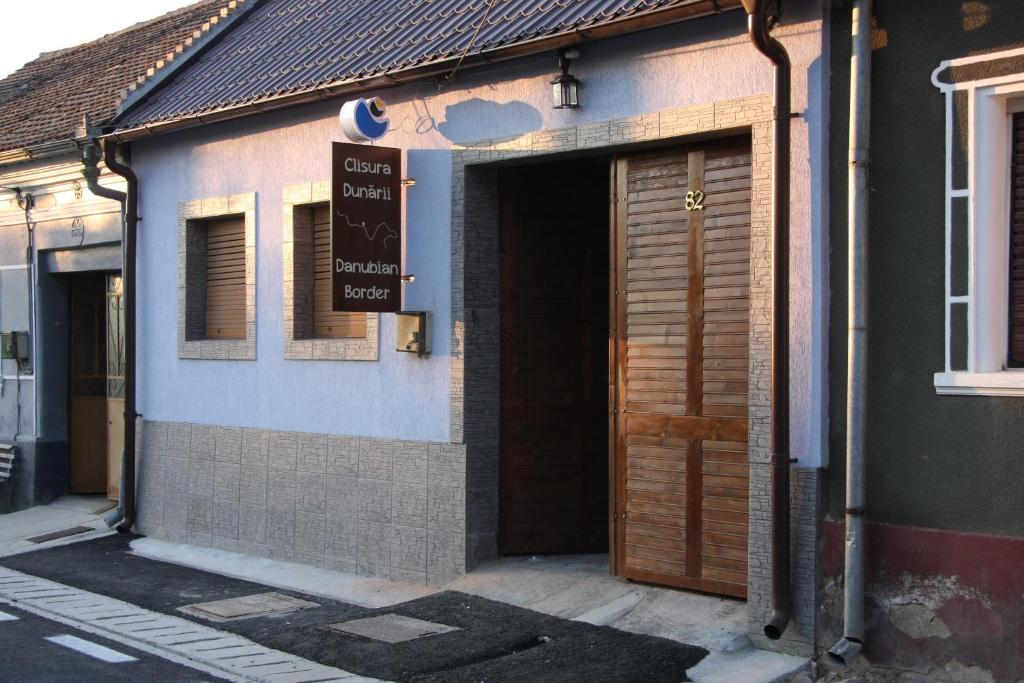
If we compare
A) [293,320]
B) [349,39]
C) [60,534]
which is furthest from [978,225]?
[60,534]

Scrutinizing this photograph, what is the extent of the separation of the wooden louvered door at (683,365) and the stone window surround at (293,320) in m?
2.58

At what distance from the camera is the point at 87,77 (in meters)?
15.7

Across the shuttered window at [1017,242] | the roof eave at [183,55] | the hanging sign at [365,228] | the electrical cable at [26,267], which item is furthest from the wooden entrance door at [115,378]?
the shuttered window at [1017,242]

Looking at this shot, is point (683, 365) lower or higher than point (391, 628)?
higher

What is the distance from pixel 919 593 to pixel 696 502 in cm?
182

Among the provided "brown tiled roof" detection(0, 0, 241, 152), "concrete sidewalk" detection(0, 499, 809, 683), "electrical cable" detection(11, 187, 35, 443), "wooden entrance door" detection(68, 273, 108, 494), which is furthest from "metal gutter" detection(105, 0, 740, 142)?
"concrete sidewalk" detection(0, 499, 809, 683)

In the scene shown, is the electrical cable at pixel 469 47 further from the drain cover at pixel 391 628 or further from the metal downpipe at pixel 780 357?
the drain cover at pixel 391 628

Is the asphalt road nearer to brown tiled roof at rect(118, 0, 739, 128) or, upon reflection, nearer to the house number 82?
the house number 82

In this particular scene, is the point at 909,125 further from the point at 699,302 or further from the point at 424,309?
the point at 424,309

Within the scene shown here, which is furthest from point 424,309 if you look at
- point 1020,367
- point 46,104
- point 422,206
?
point 46,104

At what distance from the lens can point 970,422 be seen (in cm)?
673

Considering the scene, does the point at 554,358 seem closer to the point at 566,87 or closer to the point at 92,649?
the point at 566,87

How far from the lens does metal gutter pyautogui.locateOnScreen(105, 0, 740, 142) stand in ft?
25.4

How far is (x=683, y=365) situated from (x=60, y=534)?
25.6ft
